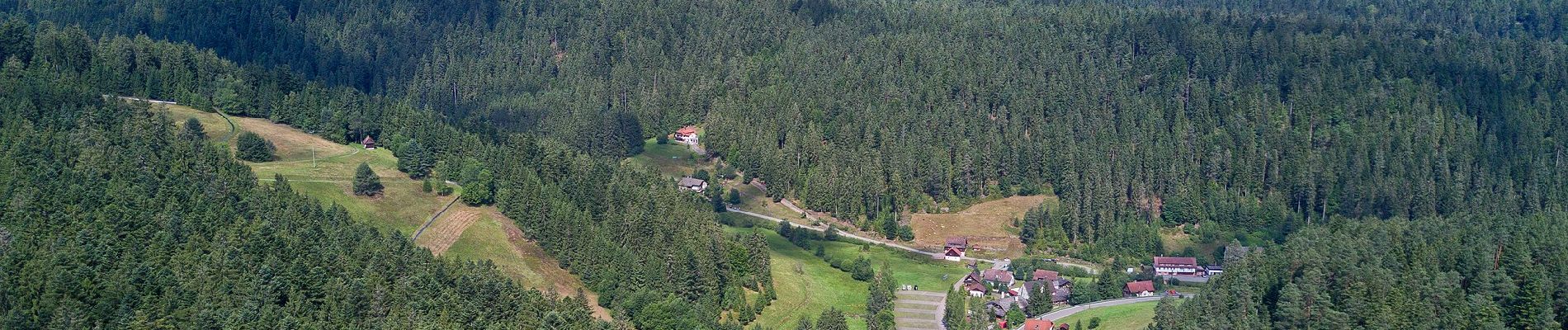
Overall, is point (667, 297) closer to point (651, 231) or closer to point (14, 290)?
point (651, 231)

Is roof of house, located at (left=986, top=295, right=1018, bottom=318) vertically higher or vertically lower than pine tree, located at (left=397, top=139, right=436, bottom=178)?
lower

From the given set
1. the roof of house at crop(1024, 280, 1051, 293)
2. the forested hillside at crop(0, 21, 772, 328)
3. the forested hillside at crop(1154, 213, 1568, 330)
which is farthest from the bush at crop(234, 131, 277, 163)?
the forested hillside at crop(1154, 213, 1568, 330)

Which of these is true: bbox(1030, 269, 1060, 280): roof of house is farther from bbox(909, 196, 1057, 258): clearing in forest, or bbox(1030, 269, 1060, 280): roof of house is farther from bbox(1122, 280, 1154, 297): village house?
bbox(909, 196, 1057, 258): clearing in forest

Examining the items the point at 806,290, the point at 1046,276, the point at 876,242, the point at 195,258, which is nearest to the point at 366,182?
the point at 195,258

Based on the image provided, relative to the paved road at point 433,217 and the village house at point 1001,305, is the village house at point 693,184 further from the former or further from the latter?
the village house at point 1001,305

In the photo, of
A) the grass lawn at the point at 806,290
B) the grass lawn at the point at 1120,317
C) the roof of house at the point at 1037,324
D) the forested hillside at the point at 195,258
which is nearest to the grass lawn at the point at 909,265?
the grass lawn at the point at 806,290
